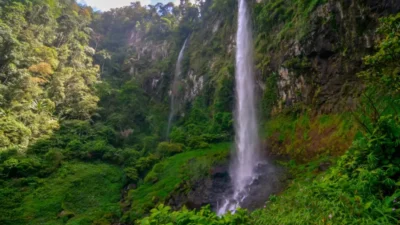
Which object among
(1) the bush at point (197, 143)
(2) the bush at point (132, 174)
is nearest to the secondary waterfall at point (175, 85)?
(1) the bush at point (197, 143)

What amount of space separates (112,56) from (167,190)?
33.5 metres

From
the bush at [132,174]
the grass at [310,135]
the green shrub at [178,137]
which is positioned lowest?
the bush at [132,174]

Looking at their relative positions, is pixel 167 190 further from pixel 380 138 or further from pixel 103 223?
pixel 380 138

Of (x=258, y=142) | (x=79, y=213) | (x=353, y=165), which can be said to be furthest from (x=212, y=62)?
(x=353, y=165)

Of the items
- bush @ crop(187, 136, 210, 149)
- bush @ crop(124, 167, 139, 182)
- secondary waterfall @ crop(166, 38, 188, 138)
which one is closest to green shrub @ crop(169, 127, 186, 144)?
bush @ crop(187, 136, 210, 149)

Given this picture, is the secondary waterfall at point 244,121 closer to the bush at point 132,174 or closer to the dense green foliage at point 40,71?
the bush at point 132,174

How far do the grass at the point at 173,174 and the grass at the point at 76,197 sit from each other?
1.20m

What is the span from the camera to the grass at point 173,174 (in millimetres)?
12930

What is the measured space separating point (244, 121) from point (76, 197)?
38.5 ft

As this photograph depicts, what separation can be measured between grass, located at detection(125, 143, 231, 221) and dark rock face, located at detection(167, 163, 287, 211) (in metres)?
0.68

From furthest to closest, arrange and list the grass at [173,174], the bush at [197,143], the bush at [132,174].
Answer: the bush at [197,143] < the bush at [132,174] < the grass at [173,174]

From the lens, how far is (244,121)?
1953 centimetres

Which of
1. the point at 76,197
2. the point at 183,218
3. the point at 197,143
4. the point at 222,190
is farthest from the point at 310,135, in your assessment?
the point at 76,197

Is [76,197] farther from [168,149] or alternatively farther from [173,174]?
[168,149]
